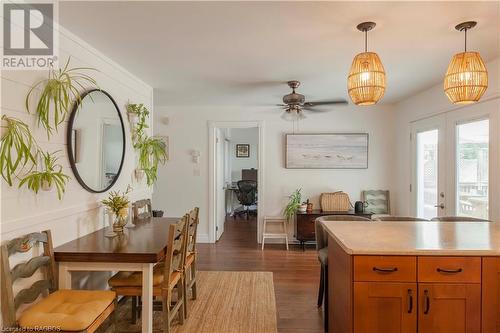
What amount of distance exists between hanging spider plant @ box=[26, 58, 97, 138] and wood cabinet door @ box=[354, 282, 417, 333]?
90.7 inches

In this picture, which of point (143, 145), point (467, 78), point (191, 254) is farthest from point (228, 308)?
point (467, 78)

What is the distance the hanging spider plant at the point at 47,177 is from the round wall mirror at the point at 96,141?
179 mm

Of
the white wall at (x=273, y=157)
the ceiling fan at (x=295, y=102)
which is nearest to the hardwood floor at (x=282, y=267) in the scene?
the white wall at (x=273, y=157)

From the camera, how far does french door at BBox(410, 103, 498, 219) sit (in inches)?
123

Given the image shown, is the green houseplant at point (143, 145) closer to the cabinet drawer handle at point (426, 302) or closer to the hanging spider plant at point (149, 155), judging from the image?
the hanging spider plant at point (149, 155)

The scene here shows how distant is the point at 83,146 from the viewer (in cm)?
256

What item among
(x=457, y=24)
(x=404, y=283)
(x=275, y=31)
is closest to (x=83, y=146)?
(x=275, y=31)

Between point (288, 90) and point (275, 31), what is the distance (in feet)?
6.04

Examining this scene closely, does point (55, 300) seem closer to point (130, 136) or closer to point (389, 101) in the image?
point (130, 136)

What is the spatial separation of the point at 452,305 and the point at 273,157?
384 cm

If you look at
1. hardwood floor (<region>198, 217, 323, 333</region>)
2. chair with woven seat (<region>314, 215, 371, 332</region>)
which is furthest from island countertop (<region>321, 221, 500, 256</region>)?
hardwood floor (<region>198, 217, 323, 333</region>)

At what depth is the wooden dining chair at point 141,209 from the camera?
331 cm

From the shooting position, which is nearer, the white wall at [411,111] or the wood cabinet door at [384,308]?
the wood cabinet door at [384,308]

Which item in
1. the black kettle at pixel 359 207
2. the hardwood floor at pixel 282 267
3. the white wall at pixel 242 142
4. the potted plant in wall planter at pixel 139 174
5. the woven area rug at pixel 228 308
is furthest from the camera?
the white wall at pixel 242 142
